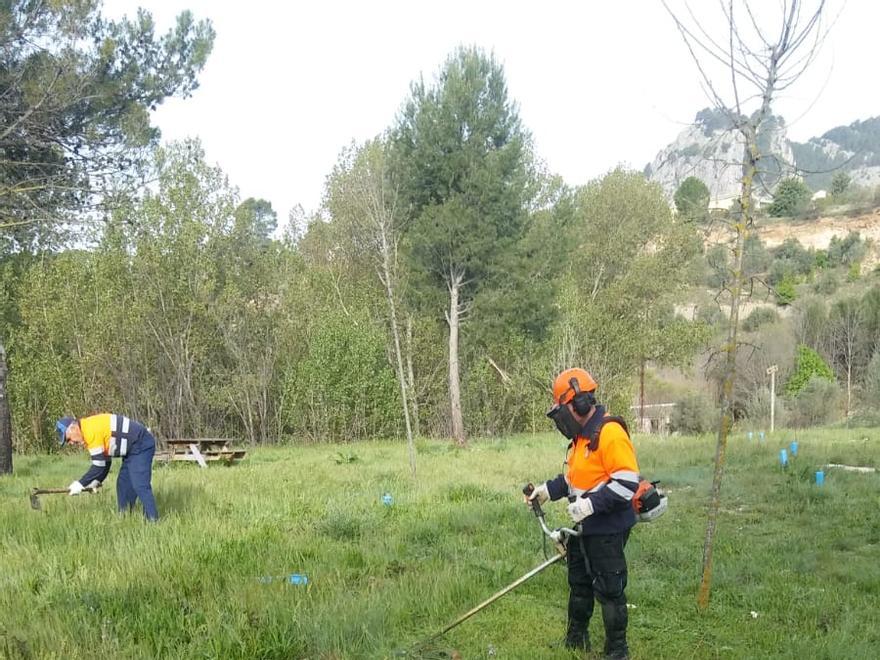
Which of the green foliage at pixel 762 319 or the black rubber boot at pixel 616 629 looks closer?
the black rubber boot at pixel 616 629

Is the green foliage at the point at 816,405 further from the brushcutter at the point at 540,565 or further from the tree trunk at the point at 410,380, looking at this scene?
the brushcutter at the point at 540,565

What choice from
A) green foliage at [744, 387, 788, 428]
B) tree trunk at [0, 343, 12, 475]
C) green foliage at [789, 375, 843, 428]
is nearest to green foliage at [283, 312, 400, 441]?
A: tree trunk at [0, 343, 12, 475]

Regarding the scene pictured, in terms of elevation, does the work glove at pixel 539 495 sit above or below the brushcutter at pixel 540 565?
above

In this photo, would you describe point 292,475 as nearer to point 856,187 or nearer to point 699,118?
point 699,118

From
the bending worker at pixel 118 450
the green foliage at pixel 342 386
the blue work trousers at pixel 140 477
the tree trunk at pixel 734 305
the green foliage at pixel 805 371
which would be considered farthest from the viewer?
the green foliage at pixel 805 371

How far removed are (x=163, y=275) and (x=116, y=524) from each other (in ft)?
47.0

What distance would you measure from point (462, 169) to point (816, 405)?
2125cm

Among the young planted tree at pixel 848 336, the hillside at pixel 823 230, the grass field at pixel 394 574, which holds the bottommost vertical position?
the grass field at pixel 394 574

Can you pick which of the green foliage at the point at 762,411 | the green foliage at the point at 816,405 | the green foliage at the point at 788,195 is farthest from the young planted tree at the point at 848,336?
the green foliage at the point at 788,195

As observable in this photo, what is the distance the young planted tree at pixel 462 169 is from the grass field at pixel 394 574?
9699 millimetres

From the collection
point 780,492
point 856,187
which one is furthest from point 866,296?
point 856,187

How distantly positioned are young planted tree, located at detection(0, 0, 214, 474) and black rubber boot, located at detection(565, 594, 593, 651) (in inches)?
418

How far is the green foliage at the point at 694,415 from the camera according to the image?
28.0m

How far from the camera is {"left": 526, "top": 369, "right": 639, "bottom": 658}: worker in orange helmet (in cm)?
382
